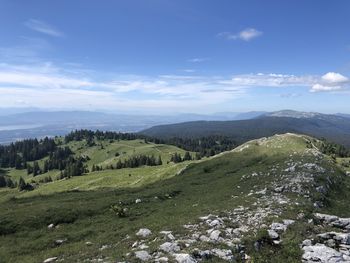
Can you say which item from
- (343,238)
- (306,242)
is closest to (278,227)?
(306,242)

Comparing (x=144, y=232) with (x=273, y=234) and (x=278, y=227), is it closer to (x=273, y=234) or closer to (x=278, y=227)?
(x=273, y=234)

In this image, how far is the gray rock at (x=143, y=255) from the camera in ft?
53.7

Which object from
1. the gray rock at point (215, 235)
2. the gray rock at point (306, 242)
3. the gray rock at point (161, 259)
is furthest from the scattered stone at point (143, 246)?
the gray rock at point (306, 242)

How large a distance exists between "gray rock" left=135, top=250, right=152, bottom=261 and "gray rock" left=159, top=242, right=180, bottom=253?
993 millimetres

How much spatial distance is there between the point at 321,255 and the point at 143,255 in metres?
9.20

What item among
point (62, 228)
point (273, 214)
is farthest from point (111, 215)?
point (273, 214)

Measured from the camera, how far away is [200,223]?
22703 millimetres

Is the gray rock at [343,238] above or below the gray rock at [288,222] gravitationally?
above

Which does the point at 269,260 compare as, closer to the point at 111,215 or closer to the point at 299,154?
the point at 111,215

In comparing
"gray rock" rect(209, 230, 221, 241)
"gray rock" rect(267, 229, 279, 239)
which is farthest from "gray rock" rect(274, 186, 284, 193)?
"gray rock" rect(209, 230, 221, 241)

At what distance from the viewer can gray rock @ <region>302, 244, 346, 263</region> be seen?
15.7m

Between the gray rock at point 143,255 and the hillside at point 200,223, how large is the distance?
0.05 m

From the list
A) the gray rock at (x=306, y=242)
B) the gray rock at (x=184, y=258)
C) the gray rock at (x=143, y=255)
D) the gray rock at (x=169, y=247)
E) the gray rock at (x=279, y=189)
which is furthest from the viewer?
the gray rock at (x=279, y=189)

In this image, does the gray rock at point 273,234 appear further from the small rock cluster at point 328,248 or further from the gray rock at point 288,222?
the gray rock at point 288,222
